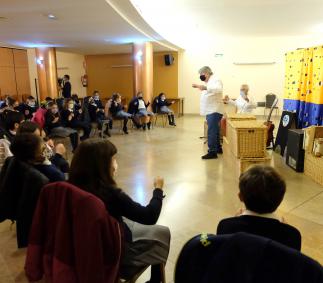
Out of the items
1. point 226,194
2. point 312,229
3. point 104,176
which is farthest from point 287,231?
point 226,194

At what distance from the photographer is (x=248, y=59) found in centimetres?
1074

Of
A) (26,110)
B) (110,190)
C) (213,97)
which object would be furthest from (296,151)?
(26,110)

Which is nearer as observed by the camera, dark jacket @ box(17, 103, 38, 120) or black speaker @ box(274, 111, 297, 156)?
black speaker @ box(274, 111, 297, 156)

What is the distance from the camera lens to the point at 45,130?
5559 mm

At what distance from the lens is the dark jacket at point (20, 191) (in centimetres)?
191

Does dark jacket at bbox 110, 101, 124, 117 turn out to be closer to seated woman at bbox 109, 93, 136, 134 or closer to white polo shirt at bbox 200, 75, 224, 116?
seated woman at bbox 109, 93, 136, 134

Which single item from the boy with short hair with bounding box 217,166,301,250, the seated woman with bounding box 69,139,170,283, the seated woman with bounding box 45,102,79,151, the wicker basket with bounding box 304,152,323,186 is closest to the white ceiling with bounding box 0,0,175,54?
the seated woman with bounding box 45,102,79,151

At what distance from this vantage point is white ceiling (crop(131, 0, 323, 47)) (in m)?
6.01

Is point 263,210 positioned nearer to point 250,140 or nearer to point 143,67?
point 250,140

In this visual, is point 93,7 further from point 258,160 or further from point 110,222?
point 110,222

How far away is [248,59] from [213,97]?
663cm

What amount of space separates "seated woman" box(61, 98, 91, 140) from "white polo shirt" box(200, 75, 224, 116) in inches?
108

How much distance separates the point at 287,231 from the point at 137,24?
6.38 m

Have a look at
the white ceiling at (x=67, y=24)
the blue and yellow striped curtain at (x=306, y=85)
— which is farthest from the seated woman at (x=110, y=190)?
the blue and yellow striped curtain at (x=306, y=85)
